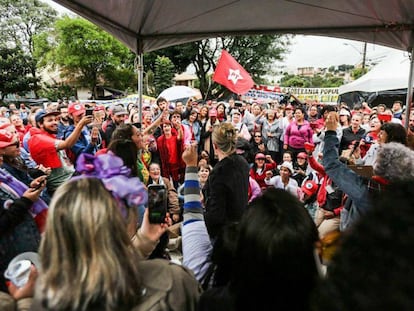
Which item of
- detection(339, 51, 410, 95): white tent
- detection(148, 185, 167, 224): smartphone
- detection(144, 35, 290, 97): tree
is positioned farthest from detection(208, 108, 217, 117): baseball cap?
detection(144, 35, 290, 97): tree

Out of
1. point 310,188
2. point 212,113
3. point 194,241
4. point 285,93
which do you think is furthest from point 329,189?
point 285,93

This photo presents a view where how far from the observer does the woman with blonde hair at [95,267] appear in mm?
944

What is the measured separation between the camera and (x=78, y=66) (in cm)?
3045

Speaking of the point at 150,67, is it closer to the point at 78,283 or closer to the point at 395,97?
the point at 395,97

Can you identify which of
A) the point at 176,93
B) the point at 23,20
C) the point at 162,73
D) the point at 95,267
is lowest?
the point at 95,267

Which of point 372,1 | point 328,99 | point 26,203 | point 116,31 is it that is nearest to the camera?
point 26,203

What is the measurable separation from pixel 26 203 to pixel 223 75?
16.4 feet

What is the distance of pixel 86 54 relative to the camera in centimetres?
2948

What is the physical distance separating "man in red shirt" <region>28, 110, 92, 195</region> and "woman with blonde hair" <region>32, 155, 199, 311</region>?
2194mm

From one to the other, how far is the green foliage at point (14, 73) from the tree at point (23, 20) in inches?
547

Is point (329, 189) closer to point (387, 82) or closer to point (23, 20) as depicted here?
point (387, 82)

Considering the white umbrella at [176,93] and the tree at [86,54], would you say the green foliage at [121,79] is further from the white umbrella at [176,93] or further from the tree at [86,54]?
the white umbrella at [176,93]

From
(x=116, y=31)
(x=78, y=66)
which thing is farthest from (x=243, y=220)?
(x=78, y=66)

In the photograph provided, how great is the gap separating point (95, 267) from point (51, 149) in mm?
2388
